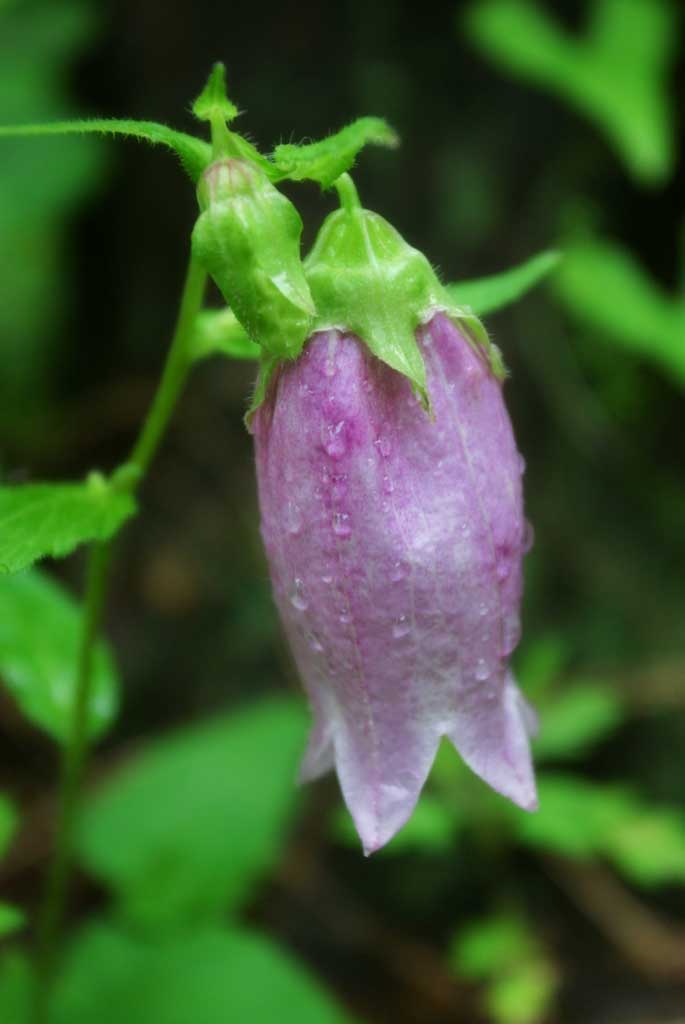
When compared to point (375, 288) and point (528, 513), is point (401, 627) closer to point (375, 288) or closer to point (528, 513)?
point (375, 288)

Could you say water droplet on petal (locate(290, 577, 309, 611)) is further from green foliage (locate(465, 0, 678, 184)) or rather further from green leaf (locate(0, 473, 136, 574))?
green foliage (locate(465, 0, 678, 184))

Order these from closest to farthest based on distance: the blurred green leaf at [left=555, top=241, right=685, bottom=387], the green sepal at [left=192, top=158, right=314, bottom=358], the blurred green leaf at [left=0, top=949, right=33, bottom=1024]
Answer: the green sepal at [left=192, top=158, right=314, bottom=358], the blurred green leaf at [left=0, top=949, right=33, bottom=1024], the blurred green leaf at [left=555, top=241, right=685, bottom=387]

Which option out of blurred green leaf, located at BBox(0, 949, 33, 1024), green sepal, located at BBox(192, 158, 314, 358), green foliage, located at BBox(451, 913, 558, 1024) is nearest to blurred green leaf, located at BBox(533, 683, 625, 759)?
green foliage, located at BBox(451, 913, 558, 1024)

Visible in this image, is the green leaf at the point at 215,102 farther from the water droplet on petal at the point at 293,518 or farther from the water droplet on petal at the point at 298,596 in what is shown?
the water droplet on petal at the point at 298,596

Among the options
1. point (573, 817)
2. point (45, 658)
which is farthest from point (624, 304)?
point (45, 658)

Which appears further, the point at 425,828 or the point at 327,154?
the point at 425,828

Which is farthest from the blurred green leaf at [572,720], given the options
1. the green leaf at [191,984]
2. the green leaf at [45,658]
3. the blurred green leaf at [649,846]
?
the green leaf at [45,658]

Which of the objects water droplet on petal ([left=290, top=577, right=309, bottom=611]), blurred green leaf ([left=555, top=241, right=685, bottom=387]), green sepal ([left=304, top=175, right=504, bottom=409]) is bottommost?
blurred green leaf ([left=555, top=241, right=685, bottom=387])
